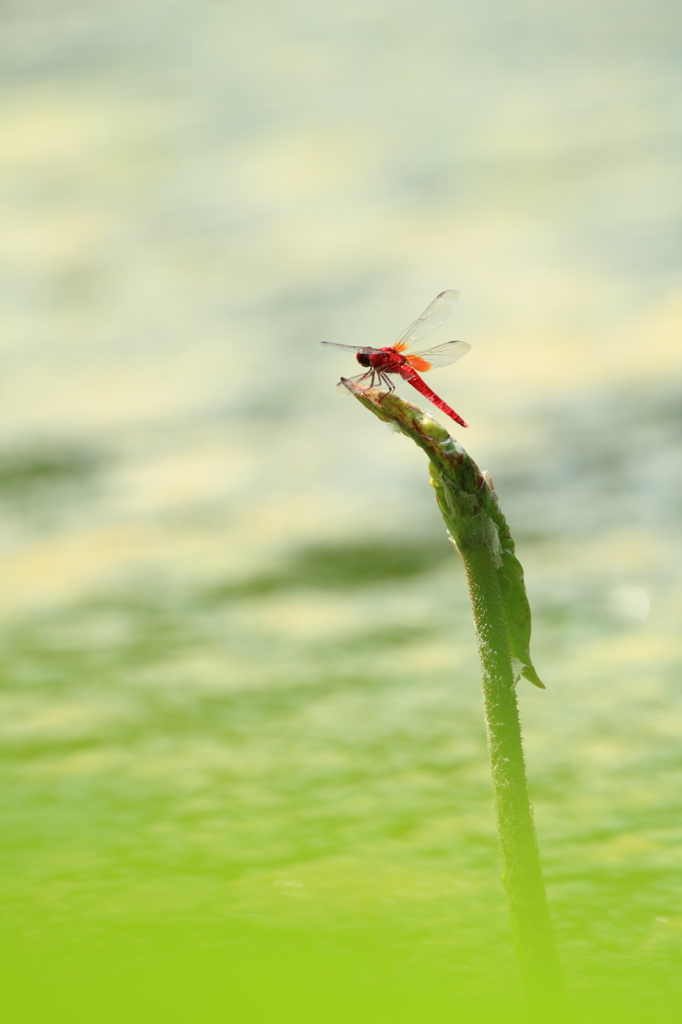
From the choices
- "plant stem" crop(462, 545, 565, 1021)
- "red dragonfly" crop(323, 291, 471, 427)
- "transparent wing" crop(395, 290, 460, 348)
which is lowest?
"plant stem" crop(462, 545, 565, 1021)

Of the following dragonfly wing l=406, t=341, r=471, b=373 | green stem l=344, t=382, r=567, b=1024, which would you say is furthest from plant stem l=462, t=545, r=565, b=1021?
dragonfly wing l=406, t=341, r=471, b=373

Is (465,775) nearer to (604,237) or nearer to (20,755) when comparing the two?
(20,755)

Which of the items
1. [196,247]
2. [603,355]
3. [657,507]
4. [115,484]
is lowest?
[657,507]

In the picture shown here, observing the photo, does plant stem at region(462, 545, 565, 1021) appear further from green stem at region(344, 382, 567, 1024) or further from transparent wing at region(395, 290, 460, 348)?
transparent wing at region(395, 290, 460, 348)

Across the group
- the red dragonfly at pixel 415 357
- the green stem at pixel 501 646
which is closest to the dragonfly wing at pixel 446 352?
the red dragonfly at pixel 415 357

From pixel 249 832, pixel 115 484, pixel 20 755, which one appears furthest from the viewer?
pixel 115 484

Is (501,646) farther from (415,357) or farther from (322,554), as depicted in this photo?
(322,554)

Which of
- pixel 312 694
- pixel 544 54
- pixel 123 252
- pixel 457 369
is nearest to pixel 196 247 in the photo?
pixel 123 252
